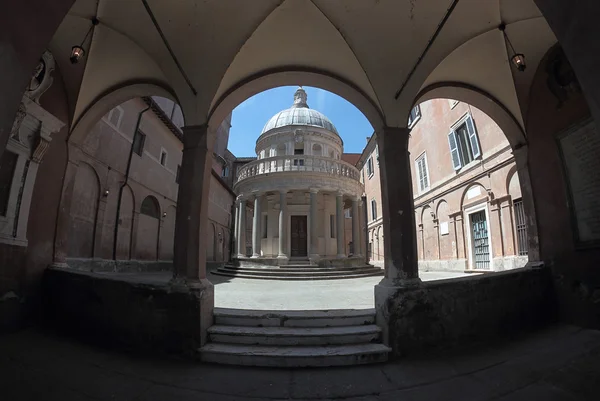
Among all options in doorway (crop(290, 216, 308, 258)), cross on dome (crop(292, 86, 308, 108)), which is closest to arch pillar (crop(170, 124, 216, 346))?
doorway (crop(290, 216, 308, 258))

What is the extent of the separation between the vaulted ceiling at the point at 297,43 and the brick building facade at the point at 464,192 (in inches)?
263

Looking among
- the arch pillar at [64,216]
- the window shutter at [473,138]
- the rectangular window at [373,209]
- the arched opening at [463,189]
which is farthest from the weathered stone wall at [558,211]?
the rectangular window at [373,209]

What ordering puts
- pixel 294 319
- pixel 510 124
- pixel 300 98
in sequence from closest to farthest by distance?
pixel 294 319
pixel 510 124
pixel 300 98

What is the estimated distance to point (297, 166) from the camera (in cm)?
1597

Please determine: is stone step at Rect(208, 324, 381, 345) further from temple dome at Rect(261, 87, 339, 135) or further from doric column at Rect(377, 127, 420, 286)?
temple dome at Rect(261, 87, 339, 135)

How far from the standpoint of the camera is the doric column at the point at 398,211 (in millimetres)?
4129

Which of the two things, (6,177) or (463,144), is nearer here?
(6,177)

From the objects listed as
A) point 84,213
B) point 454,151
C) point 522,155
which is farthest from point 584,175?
point 84,213

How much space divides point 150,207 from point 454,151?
15918mm

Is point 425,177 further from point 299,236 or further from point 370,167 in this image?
point 370,167

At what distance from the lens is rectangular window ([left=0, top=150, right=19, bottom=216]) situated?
4.58 meters

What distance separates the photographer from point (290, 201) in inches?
730

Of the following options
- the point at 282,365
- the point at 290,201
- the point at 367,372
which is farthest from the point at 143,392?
the point at 290,201

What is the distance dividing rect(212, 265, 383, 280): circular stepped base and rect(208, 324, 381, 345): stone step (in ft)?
27.2
